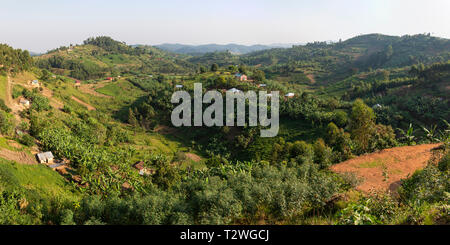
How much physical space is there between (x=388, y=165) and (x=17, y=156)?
29.2 m

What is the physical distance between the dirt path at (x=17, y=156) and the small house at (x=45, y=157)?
42 cm

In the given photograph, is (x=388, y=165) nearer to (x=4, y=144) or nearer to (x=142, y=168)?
(x=142, y=168)

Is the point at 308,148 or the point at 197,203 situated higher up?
the point at 197,203

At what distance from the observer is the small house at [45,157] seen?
62.4 feet

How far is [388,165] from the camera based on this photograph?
17406 millimetres

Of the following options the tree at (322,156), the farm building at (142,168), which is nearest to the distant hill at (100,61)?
the farm building at (142,168)

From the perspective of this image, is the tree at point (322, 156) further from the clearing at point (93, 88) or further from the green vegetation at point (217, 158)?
the clearing at point (93, 88)

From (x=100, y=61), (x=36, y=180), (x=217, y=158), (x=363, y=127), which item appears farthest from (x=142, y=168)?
(x=100, y=61)

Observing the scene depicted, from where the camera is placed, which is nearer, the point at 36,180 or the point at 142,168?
the point at 36,180
